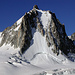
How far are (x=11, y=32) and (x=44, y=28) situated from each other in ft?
48.4

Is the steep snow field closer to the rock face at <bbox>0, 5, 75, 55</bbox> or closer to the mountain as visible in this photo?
the mountain

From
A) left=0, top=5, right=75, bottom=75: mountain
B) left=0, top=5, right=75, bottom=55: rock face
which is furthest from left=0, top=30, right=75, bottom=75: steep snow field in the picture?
left=0, top=5, right=75, bottom=55: rock face

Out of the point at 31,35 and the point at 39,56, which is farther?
the point at 31,35

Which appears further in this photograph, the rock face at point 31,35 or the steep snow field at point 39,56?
the rock face at point 31,35

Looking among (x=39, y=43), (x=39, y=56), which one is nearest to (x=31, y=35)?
(x=39, y=43)

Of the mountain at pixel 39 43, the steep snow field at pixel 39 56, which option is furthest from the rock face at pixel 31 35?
the steep snow field at pixel 39 56

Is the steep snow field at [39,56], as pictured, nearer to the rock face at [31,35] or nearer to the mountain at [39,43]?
the mountain at [39,43]

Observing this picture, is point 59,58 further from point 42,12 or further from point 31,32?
point 42,12

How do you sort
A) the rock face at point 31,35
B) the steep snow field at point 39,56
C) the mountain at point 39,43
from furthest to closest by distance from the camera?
the rock face at point 31,35
the mountain at point 39,43
the steep snow field at point 39,56

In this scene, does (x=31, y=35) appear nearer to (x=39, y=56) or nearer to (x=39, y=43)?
(x=39, y=43)

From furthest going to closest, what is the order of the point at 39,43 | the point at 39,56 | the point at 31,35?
the point at 31,35
the point at 39,43
the point at 39,56

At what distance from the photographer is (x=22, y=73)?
116 feet

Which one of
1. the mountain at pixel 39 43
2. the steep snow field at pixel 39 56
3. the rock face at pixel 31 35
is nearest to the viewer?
the steep snow field at pixel 39 56

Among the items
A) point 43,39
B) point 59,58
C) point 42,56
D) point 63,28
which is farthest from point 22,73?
point 63,28
